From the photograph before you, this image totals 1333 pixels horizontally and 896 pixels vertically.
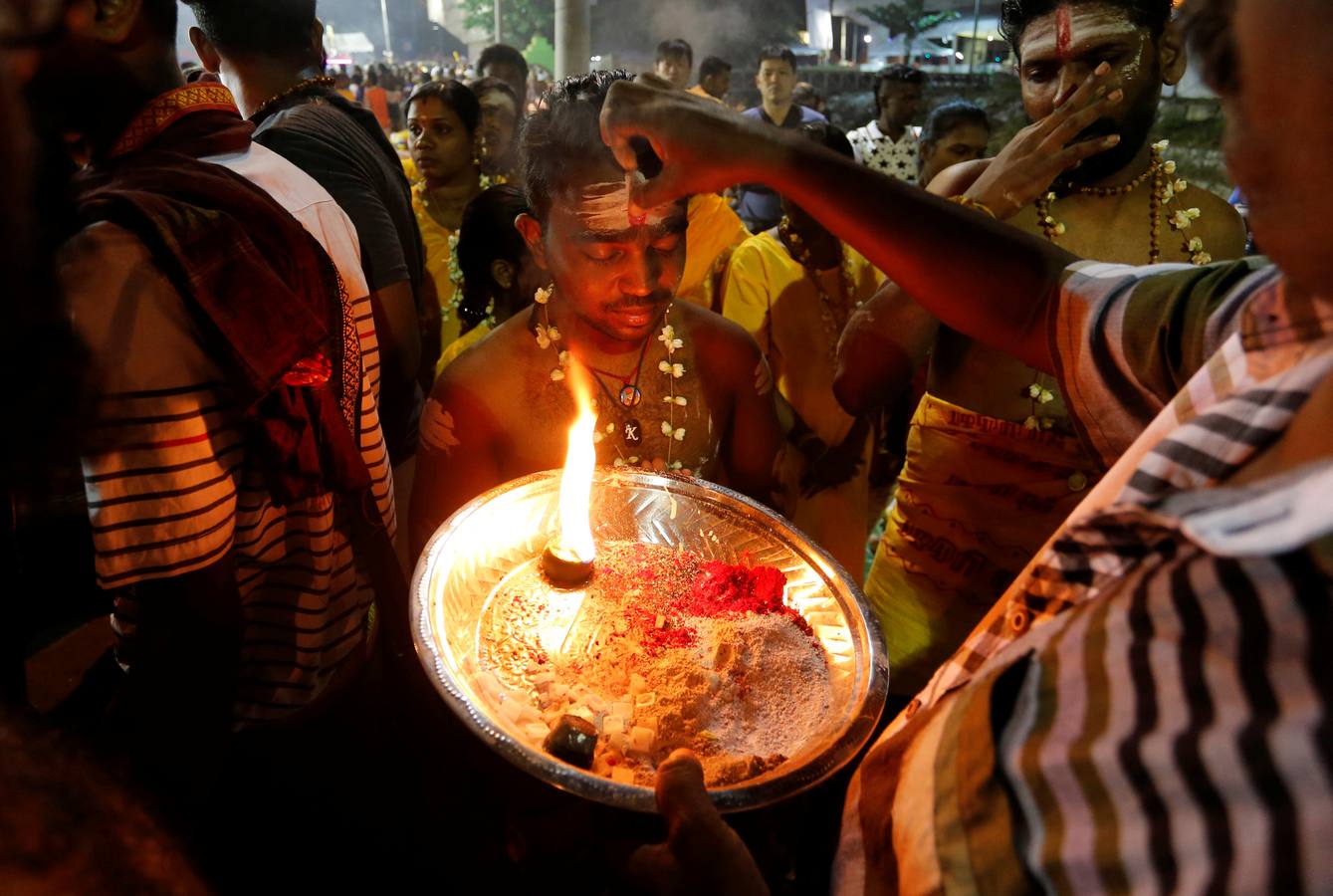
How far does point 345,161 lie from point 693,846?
307 cm

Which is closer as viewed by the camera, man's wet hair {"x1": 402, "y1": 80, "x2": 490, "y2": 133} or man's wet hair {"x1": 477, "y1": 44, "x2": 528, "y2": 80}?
man's wet hair {"x1": 402, "y1": 80, "x2": 490, "y2": 133}

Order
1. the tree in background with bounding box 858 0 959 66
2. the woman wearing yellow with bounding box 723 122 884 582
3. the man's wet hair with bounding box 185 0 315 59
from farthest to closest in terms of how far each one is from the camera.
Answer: the tree in background with bounding box 858 0 959 66, the woman wearing yellow with bounding box 723 122 884 582, the man's wet hair with bounding box 185 0 315 59

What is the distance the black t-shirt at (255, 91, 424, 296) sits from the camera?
309cm

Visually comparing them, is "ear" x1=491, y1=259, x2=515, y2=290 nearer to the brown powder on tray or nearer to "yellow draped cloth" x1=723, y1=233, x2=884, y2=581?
"yellow draped cloth" x1=723, y1=233, x2=884, y2=581

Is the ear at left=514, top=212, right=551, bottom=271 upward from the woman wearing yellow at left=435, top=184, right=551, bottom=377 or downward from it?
upward

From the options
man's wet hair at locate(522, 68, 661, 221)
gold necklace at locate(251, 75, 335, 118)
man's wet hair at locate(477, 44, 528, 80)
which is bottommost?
man's wet hair at locate(522, 68, 661, 221)

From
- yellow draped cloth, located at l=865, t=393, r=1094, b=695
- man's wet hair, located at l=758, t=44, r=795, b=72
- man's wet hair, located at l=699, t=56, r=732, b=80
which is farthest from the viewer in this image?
man's wet hair, located at l=699, t=56, r=732, b=80

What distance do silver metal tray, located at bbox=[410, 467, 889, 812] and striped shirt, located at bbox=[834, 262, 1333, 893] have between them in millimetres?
142

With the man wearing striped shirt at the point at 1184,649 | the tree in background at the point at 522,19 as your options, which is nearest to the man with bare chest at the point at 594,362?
the man wearing striped shirt at the point at 1184,649

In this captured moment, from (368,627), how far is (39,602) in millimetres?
2350

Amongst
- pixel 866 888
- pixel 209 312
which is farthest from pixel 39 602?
pixel 866 888

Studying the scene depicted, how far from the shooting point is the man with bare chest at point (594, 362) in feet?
7.91

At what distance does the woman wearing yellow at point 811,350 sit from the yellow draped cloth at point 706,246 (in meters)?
0.56

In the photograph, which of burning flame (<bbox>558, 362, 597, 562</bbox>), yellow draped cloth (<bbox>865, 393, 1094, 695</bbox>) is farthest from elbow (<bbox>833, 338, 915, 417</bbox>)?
burning flame (<bbox>558, 362, 597, 562</bbox>)
